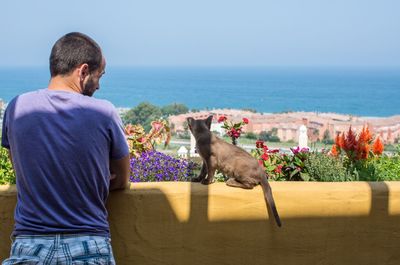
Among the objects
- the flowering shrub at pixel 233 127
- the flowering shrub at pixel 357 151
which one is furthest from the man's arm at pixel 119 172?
the flowering shrub at pixel 233 127

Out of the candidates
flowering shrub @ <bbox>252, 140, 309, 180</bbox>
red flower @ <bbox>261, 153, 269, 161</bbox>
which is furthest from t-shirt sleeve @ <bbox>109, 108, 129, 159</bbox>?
red flower @ <bbox>261, 153, 269, 161</bbox>

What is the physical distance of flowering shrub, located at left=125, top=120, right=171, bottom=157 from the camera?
21.5ft

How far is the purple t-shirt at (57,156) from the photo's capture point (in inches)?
111

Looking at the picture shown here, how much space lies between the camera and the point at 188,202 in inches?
159

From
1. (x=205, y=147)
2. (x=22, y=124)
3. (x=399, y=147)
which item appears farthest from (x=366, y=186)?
(x=399, y=147)

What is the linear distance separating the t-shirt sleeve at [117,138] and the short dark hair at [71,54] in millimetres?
262

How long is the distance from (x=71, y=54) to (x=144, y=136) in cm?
388

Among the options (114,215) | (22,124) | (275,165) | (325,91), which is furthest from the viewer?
(325,91)

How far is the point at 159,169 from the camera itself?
18.6 ft

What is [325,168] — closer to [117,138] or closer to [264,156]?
[264,156]

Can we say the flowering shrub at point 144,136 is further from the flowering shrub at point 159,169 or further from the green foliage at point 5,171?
the green foliage at point 5,171

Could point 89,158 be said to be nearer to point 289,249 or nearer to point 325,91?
point 289,249

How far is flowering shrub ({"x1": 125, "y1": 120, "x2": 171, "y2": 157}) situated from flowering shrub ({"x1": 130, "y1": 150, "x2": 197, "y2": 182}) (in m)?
0.40

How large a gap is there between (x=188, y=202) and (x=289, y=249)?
75cm
